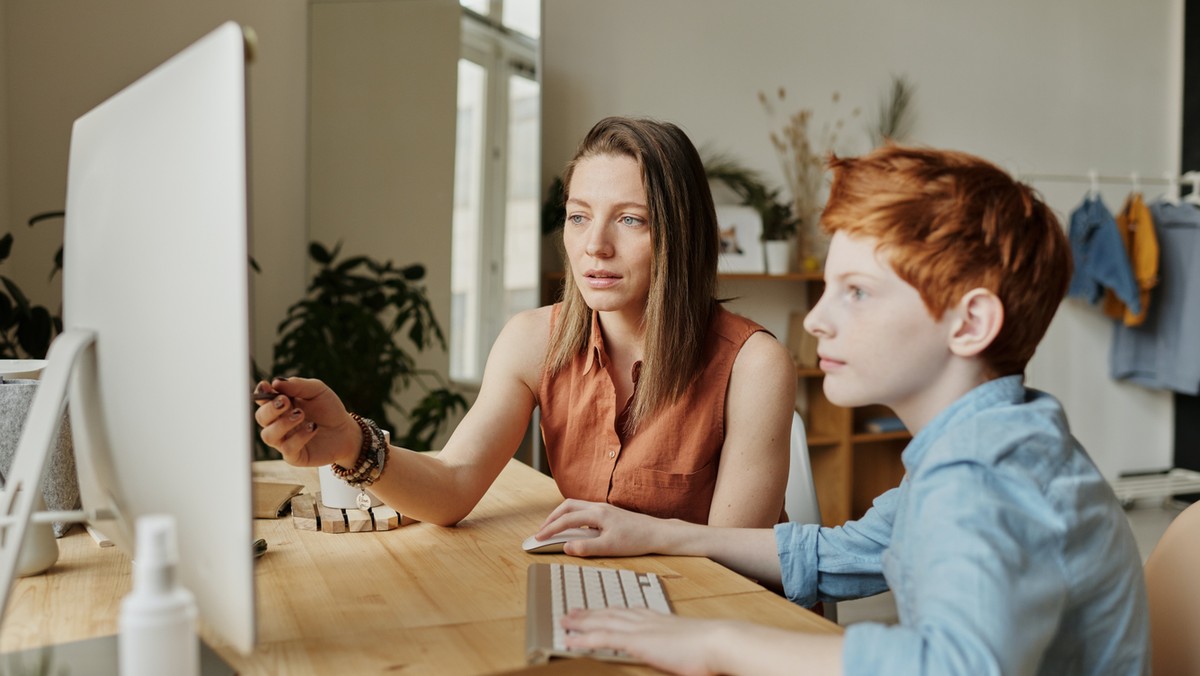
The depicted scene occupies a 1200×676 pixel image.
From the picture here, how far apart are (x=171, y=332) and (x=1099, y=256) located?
4.80m

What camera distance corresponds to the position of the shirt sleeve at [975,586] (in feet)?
2.38

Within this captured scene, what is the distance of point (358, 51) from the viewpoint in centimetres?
339

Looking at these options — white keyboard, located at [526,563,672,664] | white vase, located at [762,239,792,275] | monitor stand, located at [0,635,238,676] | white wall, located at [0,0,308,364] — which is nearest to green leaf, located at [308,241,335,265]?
white wall, located at [0,0,308,364]

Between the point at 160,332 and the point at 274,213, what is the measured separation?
2.84 meters

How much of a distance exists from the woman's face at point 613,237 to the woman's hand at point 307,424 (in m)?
0.43

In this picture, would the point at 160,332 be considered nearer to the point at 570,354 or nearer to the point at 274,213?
the point at 570,354

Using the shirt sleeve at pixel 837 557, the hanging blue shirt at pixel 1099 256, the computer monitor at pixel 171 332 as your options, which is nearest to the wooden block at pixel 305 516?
the computer monitor at pixel 171 332

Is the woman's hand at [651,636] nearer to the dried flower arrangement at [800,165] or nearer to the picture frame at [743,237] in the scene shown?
the picture frame at [743,237]

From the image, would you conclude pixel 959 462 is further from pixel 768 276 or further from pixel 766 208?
pixel 766 208

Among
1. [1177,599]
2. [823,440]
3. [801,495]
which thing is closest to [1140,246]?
[823,440]

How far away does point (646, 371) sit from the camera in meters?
1.54

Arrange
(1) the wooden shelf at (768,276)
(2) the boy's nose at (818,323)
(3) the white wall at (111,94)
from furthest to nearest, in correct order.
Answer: (1) the wooden shelf at (768,276) < (3) the white wall at (111,94) < (2) the boy's nose at (818,323)

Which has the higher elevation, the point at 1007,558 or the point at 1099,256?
the point at 1099,256

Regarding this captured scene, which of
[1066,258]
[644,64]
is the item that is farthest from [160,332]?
[644,64]
